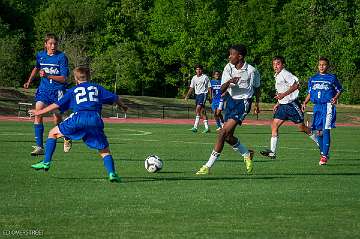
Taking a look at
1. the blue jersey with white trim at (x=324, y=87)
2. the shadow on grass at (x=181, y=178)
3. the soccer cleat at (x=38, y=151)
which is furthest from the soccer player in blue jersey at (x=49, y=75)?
the blue jersey with white trim at (x=324, y=87)

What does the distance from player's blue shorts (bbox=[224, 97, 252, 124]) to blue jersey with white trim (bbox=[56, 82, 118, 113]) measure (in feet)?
8.31

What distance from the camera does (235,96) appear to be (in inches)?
619

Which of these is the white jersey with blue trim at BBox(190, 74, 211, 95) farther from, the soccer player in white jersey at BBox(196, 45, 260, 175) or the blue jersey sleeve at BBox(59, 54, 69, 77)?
the soccer player in white jersey at BBox(196, 45, 260, 175)

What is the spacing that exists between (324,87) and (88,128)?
7.29m

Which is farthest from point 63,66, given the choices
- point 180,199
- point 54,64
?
point 180,199

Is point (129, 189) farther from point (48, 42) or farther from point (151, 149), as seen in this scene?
point (151, 149)

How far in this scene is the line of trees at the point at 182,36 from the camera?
268 feet

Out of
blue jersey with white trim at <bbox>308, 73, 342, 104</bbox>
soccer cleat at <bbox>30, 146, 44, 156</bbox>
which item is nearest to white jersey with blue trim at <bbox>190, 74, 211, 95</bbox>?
blue jersey with white trim at <bbox>308, 73, 342, 104</bbox>

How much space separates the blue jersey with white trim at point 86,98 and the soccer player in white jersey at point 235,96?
2.39m

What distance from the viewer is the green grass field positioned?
9.10 meters

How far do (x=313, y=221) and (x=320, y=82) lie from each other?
9.97 m

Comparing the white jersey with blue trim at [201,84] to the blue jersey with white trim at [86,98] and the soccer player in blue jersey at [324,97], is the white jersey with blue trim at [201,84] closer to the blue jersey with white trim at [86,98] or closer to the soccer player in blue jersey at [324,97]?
the soccer player in blue jersey at [324,97]

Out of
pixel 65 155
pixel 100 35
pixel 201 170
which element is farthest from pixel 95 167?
pixel 100 35

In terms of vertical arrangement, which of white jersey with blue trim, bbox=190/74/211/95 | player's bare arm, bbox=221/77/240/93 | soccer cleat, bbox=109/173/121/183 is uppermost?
player's bare arm, bbox=221/77/240/93
